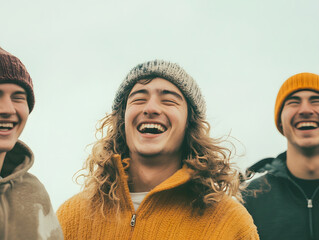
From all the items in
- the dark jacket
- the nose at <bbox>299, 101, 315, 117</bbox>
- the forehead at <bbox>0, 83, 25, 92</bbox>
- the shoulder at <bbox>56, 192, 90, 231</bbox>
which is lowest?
the dark jacket

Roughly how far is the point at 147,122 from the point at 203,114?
67 cm

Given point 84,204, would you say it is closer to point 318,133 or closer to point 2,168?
point 2,168

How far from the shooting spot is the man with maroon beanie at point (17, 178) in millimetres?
2578

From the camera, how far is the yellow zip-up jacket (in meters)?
3.39

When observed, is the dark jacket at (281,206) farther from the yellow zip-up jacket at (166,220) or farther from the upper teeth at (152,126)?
the upper teeth at (152,126)

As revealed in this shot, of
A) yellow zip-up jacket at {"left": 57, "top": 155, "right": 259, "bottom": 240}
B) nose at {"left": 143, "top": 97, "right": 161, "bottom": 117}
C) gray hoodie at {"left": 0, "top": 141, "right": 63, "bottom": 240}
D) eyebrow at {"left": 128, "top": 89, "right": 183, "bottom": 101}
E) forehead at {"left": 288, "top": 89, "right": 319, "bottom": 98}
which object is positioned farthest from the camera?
forehead at {"left": 288, "top": 89, "right": 319, "bottom": 98}

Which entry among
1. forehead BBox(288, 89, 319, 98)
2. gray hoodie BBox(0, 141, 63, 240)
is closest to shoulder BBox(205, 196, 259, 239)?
gray hoodie BBox(0, 141, 63, 240)

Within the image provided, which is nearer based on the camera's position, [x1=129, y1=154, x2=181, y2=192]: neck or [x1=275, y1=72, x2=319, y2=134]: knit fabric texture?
[x1=129, y1=154, x2=181, y2=192]: neck

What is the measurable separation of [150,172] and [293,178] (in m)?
2.00

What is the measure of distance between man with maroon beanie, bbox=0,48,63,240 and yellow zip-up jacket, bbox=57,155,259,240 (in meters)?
0.73

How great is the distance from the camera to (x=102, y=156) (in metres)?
4.04

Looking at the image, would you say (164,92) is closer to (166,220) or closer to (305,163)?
(166,220)

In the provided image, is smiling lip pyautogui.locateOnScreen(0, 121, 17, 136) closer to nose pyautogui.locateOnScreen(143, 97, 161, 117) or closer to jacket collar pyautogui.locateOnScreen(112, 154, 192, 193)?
jacket collar pyautogui.locateOnScreen(112, 154, 192, 193)

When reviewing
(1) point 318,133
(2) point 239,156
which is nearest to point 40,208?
(2) point 239,156
